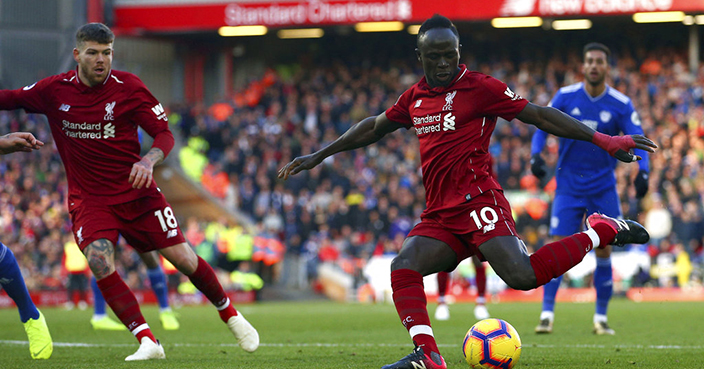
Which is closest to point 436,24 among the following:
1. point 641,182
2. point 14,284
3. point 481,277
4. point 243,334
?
point 243,334

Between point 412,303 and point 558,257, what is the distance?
97 cm

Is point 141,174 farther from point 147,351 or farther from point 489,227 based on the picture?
point 489,227

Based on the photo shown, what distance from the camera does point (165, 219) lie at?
6852 millimetres

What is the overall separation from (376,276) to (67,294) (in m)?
7.16

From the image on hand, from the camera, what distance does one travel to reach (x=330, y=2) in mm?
29594

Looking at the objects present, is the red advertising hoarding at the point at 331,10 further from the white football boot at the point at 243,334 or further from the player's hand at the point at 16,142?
the player's hand at the point at 16,142

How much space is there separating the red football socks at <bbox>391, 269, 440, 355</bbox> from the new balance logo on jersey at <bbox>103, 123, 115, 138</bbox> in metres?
2.47

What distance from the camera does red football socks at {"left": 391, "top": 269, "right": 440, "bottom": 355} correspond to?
18.3 feet

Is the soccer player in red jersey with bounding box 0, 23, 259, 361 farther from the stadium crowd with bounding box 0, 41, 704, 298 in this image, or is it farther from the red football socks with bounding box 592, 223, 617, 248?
the stadium crowd with bounding box 0, 41, 704, 298

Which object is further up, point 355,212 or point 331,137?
point 331,137

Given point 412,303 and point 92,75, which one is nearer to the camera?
point 412,303

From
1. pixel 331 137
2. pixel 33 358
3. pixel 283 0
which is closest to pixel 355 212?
pixel 331 137

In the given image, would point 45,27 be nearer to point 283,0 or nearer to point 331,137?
point 283,0

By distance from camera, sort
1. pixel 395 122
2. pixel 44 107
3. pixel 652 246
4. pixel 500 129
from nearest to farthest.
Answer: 1. pixel 395 122
2. pixel 44 107
3. pixel 652 246
4. pixel 500 129
